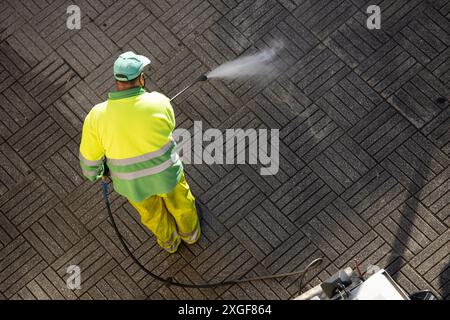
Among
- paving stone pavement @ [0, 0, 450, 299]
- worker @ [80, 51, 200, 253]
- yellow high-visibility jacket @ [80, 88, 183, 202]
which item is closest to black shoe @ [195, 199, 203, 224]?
paving stone pavement @ [0, 0, 450, 299]

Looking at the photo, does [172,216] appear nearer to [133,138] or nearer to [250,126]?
[250,126]

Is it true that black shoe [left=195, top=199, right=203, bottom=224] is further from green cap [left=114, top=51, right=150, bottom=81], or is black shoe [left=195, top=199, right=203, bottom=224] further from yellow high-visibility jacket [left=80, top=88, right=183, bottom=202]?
green cap [left=114, top=51, right=150, bottom=81]

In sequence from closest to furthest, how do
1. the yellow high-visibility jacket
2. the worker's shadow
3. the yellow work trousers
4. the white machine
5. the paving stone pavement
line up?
1. the white machine
2. the yellow high-visibility jacket
3. the yellow work trousers
4. the worker's shadow
5. the paving stone pavement

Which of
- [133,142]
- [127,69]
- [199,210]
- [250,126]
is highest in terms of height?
[127,69]

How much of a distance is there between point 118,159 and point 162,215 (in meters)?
1.03

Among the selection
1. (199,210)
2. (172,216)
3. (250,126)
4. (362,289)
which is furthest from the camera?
(250,126)

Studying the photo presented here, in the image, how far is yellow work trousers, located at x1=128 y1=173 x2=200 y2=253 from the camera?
6541 mm

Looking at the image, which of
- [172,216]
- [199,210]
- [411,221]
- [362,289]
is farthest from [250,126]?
[362,289]

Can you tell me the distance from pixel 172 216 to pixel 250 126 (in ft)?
4.12

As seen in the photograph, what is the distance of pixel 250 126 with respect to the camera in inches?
290

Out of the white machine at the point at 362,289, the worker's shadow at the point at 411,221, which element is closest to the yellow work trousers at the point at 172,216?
the white machine at the point at 362,289

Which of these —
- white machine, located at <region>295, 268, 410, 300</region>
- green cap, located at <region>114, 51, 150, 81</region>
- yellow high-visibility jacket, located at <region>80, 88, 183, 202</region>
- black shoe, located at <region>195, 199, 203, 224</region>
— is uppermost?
green cap, located at <region>114, 51, 150, 81</region>

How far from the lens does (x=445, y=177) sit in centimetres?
708

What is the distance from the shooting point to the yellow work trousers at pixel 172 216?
654 centimetres
